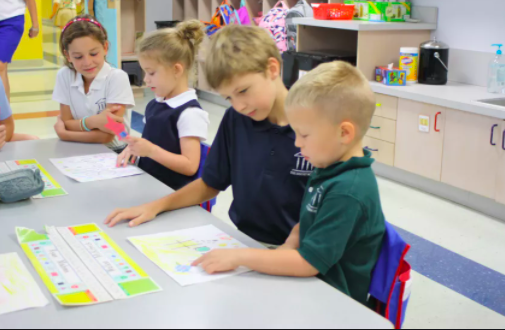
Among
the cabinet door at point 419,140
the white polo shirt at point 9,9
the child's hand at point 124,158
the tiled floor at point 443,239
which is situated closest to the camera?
the child's hand at point 124,158

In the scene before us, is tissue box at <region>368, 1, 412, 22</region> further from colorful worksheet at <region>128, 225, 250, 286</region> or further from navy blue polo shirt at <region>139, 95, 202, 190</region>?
colorful worksheet at <region>128, 225, 250, 286</region>

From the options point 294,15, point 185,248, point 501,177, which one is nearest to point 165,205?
point 185,248

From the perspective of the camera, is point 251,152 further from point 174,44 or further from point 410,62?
point 410,62

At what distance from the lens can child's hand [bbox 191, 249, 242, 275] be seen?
1117mm

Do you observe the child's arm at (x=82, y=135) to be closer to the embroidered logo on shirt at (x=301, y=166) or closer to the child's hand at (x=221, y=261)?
the embroidered logo on shirt at (x=301, y=166)

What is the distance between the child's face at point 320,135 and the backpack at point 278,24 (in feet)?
11.9

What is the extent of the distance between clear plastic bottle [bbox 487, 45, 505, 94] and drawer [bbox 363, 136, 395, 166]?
25.3 inches

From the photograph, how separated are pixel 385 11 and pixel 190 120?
7.96ft

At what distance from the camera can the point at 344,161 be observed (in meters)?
1.19

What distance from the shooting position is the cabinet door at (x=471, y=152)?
3.02 metres

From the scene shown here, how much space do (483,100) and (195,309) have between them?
2.63 m

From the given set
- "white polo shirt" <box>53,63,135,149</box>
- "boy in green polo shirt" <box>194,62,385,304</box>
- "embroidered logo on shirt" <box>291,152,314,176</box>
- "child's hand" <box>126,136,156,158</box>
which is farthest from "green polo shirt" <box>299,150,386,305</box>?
"white polo shirt" <box>53,63,135,149</box>

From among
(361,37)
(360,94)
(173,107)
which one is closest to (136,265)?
(360,94)

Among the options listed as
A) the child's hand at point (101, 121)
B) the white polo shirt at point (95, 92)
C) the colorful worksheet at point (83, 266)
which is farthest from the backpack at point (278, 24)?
the colorful worksheet at point (83, 266)
